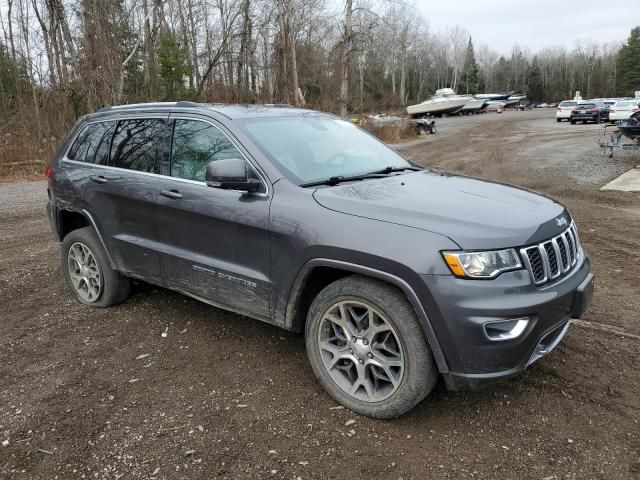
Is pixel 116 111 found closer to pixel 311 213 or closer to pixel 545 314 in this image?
pixel 311 213

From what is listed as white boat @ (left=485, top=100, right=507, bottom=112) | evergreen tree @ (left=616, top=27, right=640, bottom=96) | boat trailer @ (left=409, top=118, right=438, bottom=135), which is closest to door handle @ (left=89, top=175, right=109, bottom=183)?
boat trailer @ (left=409, top=118, right=438, bottom=135)

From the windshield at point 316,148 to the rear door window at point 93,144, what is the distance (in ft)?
5.24

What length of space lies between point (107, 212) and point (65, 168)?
2.85 ft

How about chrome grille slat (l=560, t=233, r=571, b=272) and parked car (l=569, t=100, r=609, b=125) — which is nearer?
chrome grille slat (l=560, t=233, r=571, b=272)

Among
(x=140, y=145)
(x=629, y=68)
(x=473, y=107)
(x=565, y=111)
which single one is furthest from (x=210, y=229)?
(x=629, y=68)

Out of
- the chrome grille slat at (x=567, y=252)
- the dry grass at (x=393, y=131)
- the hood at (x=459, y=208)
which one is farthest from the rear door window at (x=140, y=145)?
the dry grass at (x=393, y=131)

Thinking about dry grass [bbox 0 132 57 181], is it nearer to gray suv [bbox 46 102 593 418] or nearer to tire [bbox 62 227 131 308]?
tire [bbox 62 227 131 308]

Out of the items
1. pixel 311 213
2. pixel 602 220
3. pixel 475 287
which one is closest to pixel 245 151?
pixel 311 213

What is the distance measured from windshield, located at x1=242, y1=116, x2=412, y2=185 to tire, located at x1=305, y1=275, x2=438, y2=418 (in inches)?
33.9

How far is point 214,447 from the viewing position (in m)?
2.88

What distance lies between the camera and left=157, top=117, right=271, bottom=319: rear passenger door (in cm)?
342

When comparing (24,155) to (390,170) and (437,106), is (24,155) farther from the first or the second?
(437,106)

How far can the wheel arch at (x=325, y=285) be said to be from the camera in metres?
2.75

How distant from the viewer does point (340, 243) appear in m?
2.96
